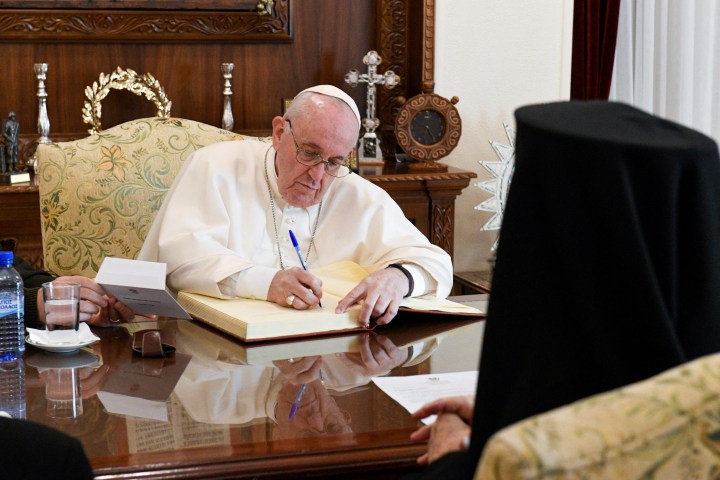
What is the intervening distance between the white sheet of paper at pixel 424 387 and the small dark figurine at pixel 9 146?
2674 mm

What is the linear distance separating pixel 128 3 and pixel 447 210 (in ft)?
5.52

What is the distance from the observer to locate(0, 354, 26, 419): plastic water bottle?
70.6 inches

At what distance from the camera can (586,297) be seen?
38.3 inches

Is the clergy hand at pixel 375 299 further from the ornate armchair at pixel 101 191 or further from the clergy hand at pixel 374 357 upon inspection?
the ornate armchair at pixel 101 191

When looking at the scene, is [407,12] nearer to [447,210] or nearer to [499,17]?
[499,17]

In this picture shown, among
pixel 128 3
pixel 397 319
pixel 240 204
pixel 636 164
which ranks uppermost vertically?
pixel 128 3

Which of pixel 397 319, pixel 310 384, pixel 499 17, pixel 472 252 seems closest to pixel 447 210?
pixel 472 252

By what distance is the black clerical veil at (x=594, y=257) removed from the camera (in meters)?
0.97

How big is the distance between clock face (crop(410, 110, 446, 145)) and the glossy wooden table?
2.26 m

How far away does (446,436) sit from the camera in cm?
144

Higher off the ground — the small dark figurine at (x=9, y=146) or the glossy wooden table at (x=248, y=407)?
the small dark figurine at (x=9, y=146)

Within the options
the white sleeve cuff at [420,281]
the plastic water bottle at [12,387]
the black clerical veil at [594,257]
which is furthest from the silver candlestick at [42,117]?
the black clerical veil at [594,257]

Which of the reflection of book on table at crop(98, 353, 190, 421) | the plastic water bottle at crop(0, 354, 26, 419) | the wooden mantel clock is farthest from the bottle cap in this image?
the wooden mantel clock

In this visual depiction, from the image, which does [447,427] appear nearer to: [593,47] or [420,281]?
[420,281]
